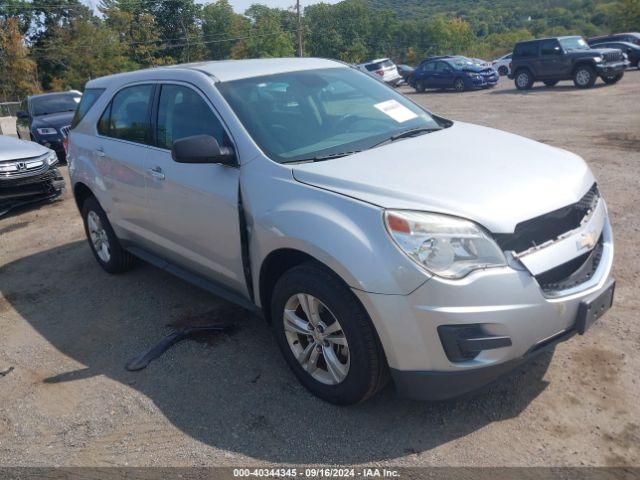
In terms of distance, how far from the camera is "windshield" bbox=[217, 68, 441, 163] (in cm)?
369

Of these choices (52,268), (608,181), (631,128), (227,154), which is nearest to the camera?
(227,154)

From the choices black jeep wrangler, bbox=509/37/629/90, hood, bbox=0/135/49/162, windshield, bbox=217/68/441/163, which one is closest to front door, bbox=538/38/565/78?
black jeep wrangler, bbox=509/37/629/90

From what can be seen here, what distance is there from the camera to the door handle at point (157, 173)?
14.2 feet

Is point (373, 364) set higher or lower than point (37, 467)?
higher

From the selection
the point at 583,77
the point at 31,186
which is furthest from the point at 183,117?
the point at 583,77

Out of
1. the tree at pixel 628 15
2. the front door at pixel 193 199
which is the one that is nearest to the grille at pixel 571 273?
the front door at pixel 193 199

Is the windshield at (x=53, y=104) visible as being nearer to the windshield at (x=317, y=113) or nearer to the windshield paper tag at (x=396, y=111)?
the windshield at (x=317, y=113)

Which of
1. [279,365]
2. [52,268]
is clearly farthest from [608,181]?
[52,268]

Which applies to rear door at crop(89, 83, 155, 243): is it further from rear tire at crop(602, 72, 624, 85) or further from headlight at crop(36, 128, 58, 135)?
rear tire at crop(602, 72, 624, 85)

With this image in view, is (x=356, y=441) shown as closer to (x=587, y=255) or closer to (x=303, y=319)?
(x=303, y=319)

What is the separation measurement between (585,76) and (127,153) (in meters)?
20.1

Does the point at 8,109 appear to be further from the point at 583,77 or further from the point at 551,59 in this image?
the point at 583,77

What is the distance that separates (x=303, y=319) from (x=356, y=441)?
2.34ft

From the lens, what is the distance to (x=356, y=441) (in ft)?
10.2
